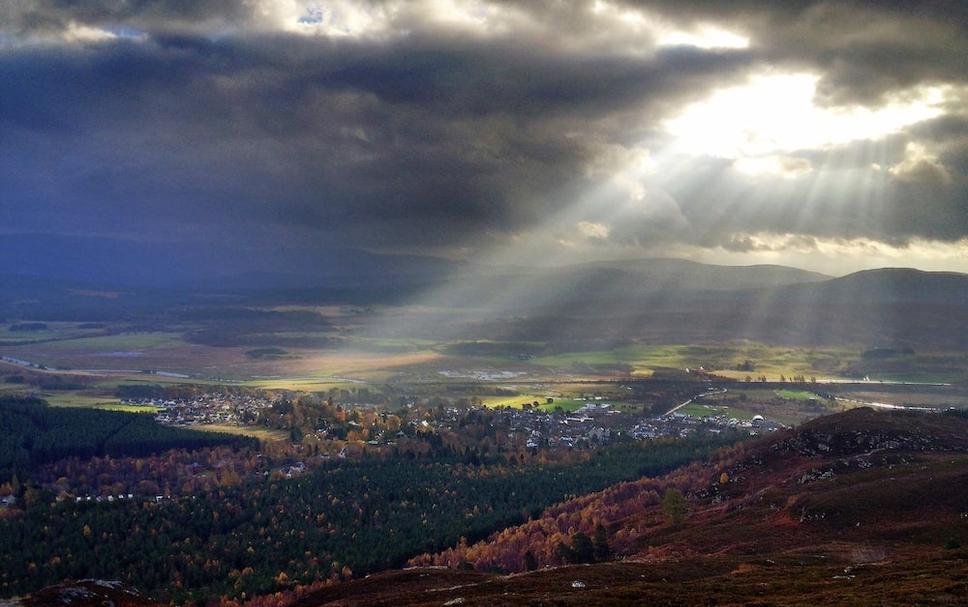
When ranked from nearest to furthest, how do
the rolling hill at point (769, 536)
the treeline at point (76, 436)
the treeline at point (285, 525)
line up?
the rolling hill at point (769, 536) < the treeline at point (285, 525) < the treeline at point (76, 436)

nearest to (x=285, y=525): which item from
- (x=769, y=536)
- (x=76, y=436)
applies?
(x=769, y=536)

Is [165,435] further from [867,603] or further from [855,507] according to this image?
[867,603]

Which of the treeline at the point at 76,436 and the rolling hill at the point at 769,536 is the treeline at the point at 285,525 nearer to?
the rolling hill at the point at 769,536

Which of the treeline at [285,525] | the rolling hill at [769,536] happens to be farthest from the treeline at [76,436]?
the rolling hill at [769,536]

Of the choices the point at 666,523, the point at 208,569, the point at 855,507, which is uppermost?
the point at 855,507

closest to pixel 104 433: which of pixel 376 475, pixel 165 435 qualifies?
pixel 165 435

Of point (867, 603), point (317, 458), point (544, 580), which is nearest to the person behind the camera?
point (867, 603)

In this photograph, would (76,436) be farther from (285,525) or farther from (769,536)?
(769,536)
